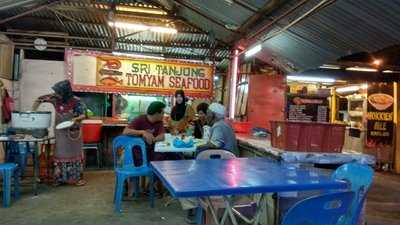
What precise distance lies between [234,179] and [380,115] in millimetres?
9673

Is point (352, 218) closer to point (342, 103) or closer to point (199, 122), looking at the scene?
point (199, 122)

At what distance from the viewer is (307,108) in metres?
8.84

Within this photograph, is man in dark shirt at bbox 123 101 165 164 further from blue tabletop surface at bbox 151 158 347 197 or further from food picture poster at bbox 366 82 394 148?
food picture poster at bbox 366 82 394 148

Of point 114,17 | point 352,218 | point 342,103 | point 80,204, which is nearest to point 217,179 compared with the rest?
point 352,218

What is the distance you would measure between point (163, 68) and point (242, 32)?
2108 millimetres

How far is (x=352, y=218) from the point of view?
2.42 m

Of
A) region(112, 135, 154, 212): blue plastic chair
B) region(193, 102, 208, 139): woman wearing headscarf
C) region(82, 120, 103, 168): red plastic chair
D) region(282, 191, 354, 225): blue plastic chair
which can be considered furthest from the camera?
region(82, 120, 103, 168): red plastic chair

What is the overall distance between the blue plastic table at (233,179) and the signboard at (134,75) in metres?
5.75

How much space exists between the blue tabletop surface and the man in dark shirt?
2487 mm

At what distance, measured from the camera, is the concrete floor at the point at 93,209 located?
15.8 feet

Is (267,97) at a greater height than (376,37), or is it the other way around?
(376,37)

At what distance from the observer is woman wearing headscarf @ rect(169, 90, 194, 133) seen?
24.0ft

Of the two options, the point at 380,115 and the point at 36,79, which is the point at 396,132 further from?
the point at 36,79

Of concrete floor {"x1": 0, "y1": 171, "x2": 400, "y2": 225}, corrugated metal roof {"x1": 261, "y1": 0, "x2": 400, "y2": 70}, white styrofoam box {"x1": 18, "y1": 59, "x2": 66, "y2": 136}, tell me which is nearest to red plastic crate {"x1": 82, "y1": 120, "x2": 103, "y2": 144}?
concrete floor {"x1": 0, "y1": 171, "x2": 400, "y2": 225}
